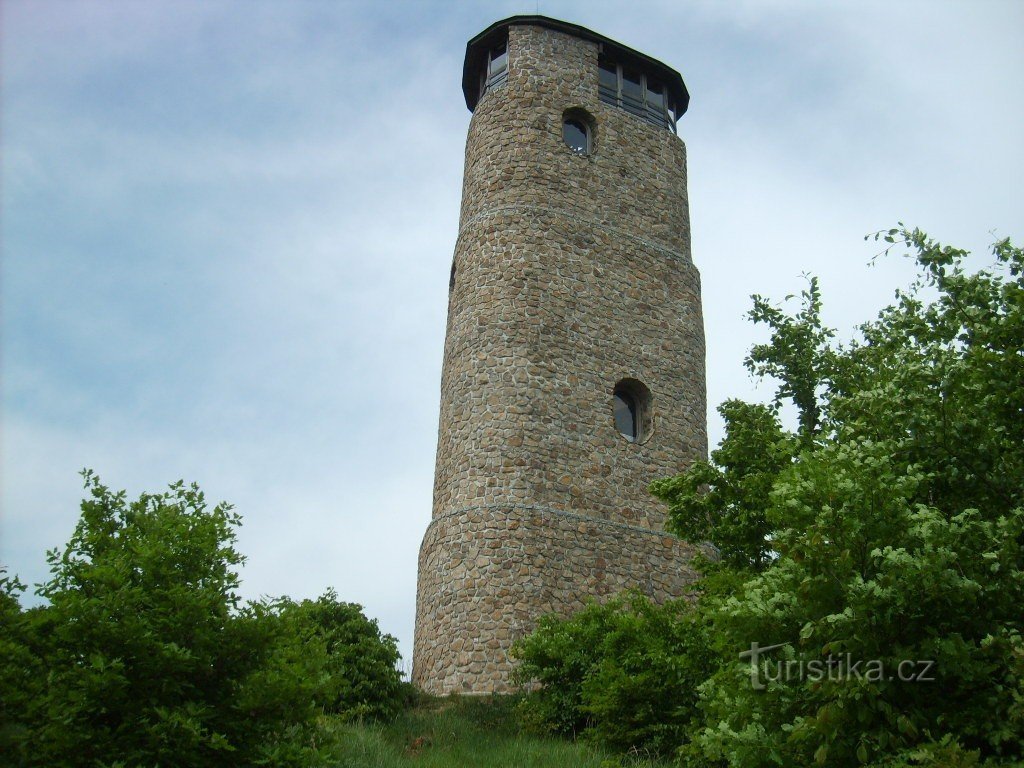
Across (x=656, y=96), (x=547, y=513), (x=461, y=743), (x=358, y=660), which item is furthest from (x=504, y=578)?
(x=656, y=96)

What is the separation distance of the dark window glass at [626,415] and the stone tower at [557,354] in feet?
0.15

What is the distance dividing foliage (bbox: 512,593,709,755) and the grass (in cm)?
35

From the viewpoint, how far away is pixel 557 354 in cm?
1805

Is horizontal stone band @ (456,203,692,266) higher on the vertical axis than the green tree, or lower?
higher

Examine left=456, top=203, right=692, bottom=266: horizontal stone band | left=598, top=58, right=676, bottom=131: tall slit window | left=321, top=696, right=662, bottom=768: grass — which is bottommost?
left=321, top=696, right=662, bottom=768: grass

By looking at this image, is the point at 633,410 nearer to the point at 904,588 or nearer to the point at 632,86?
the point at 632,86

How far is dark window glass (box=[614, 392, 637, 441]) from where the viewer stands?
18625mm

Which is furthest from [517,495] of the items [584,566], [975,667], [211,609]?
[975,667]

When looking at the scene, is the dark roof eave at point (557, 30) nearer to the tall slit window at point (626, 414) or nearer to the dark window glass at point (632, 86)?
the dark window glass at point (632, 86)

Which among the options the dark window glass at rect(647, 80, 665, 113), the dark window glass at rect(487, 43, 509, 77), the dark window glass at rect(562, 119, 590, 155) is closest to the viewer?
the dark window glass at rect(562, 119, 590, 155)

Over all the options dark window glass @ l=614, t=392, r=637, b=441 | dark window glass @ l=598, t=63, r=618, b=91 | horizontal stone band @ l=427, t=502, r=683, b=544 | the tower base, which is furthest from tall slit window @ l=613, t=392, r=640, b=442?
dark window glass @ l=598, t=63, r=618, b=91

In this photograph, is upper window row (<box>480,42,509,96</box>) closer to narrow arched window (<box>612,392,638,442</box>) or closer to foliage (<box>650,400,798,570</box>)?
narrow arched window (<box>612,392,638,442</box>)

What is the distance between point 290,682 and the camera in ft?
26.6

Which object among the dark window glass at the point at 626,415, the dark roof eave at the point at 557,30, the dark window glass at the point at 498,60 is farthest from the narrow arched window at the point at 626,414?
the dark roof eave at the point at 557,30
